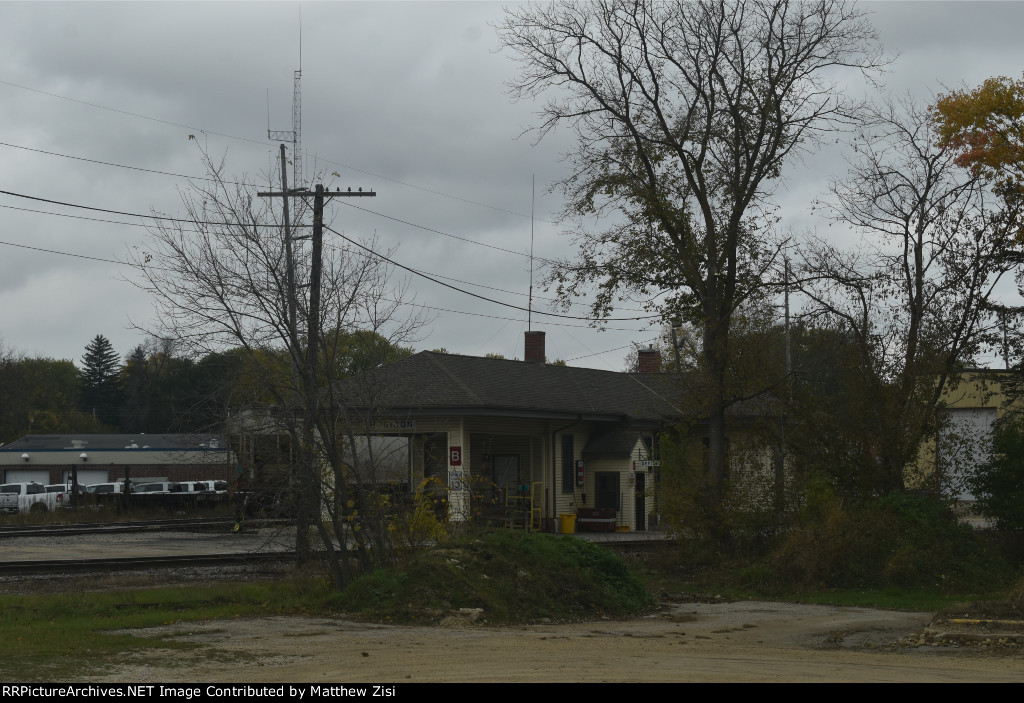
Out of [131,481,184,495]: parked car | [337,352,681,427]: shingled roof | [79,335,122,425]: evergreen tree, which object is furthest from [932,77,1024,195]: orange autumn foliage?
[79,335,122,425]: evergreen tree

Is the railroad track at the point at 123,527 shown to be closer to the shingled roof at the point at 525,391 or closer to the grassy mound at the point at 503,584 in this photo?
the shingled roof at the point at 525,391

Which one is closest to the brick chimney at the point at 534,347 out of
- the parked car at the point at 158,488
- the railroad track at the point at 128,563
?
the parked car at the point at 158,488

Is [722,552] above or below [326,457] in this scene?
below

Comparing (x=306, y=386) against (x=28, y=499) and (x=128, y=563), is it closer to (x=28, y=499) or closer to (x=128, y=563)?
(x=128, y=563)

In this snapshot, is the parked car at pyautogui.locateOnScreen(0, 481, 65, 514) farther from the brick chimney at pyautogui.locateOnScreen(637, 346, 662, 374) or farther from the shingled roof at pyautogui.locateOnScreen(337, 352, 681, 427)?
the brick chimney at pyautogui.locateOnScreen(637, 346, 662, 374)

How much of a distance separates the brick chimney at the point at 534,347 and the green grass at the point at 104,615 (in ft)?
82.7

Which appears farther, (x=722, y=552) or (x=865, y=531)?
(x=722, y=552)

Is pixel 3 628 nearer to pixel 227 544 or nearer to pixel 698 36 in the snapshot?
pixel 227 544

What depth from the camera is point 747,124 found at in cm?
2478

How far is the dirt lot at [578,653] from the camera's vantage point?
995 centimetres

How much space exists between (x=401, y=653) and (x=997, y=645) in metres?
6.98

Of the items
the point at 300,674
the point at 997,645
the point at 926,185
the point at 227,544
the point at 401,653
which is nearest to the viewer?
the point at 300,674
